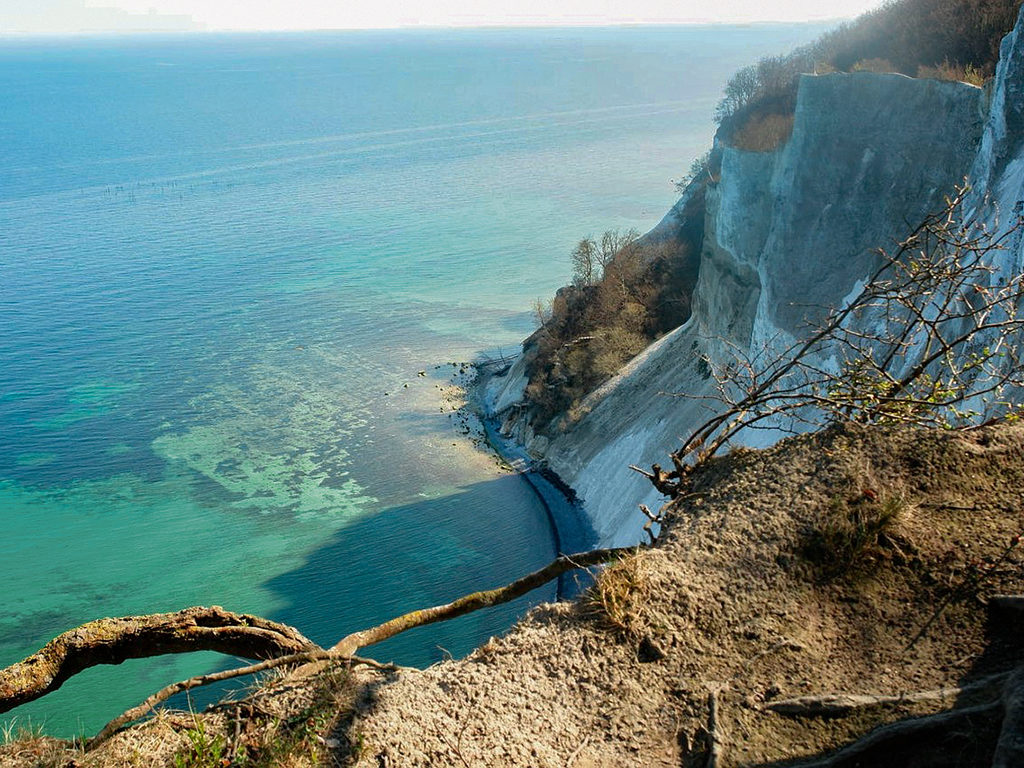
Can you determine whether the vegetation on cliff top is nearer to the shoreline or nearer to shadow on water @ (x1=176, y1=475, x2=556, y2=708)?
the shoreline

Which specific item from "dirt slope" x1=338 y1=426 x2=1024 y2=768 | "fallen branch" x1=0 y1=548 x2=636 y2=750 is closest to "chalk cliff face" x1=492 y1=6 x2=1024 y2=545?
"dirt slope" x1=338 y1=426 x2=1024 y2=768

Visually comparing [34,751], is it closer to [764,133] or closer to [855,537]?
[855,537]

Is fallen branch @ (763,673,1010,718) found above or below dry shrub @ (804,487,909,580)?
below

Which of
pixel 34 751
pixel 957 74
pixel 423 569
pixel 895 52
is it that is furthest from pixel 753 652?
pixel 895 52

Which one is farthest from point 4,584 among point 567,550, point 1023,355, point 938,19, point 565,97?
point 565,97

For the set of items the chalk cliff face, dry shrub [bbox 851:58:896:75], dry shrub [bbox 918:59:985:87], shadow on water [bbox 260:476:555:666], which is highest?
dry shrub [bbox 851:58:896:75]

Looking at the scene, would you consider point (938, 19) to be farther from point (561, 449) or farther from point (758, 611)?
point (758, 611)

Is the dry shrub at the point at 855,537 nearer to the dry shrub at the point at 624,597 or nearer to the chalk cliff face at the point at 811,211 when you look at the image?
the dry shrub at the point at 624,597
